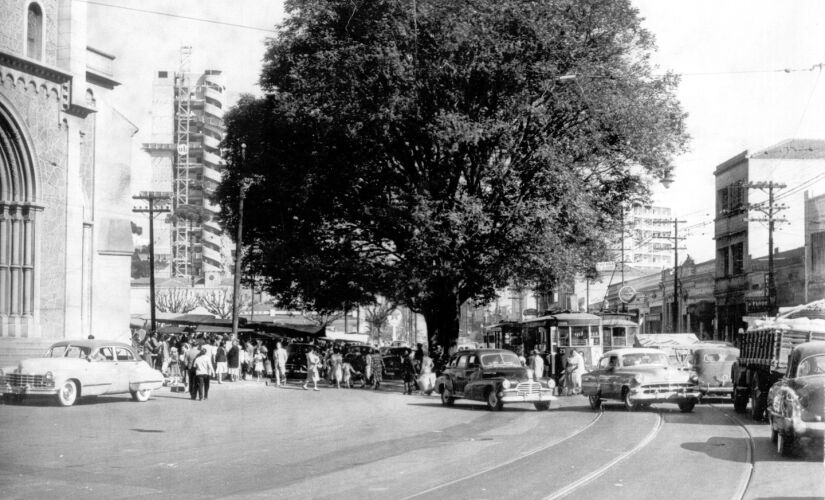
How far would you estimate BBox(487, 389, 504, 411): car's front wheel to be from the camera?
2261cm

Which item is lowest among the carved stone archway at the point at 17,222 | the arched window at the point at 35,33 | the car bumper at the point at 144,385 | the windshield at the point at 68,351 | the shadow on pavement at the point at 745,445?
the car bumper at the point at 144,385

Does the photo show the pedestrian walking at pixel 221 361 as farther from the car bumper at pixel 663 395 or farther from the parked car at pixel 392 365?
the car bumper at pixel 663 395

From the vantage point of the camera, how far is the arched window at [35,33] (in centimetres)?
2197

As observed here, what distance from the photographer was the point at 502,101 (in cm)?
2891

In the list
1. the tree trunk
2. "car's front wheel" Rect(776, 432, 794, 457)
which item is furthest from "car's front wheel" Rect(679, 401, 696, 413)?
the tree trunk

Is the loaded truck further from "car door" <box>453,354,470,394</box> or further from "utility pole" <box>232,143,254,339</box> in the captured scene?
"utility pole" <box>232,143,254,339</box>

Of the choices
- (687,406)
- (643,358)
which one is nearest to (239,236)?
(643,358)

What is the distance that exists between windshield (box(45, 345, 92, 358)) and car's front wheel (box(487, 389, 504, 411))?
10095 mm

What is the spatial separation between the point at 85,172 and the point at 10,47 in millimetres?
8071

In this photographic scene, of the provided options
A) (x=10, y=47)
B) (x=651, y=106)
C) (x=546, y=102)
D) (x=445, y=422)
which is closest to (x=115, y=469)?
(x=445, y=422)

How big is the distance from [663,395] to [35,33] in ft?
58.3

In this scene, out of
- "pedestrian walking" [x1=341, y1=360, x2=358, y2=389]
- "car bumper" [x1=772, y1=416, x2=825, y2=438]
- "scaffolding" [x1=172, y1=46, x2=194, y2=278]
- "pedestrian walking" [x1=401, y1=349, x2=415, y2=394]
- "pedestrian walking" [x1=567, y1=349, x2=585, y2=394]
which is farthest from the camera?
"scaffolding" [x1=172, y1=46, x2=194, y2=278]

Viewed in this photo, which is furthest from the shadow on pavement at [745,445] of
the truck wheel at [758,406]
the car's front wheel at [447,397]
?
the car's front wheel at [447,397]

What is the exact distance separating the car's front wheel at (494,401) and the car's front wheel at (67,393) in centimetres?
1020
